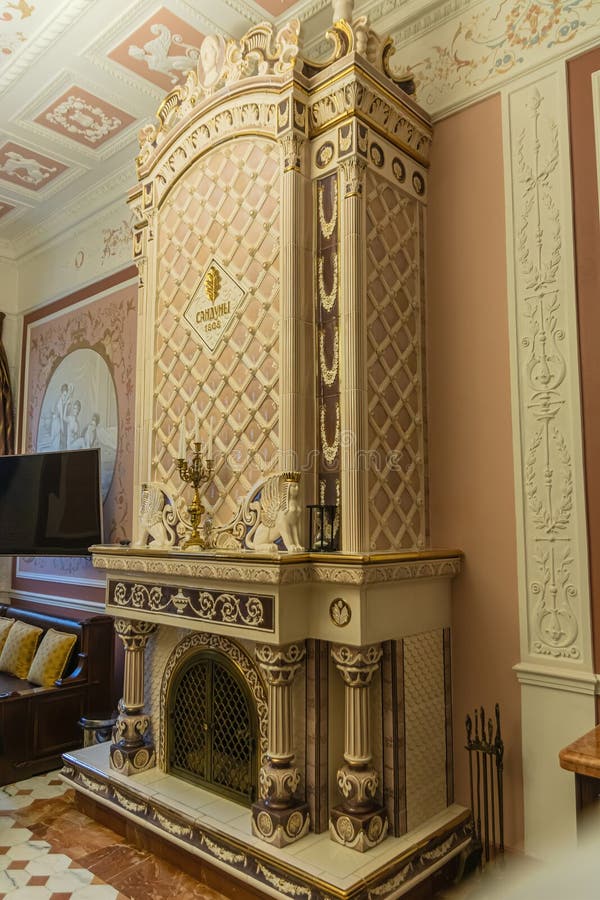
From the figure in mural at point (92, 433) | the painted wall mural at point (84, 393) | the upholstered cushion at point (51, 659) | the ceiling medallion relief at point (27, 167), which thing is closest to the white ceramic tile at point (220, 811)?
the upholstered cushion at point (51, 659)

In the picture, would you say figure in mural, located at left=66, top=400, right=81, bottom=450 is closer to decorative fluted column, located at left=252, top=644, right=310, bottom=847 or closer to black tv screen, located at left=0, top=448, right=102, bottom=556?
black tv screen, located at left=0, top=448, right=102, bottom=556

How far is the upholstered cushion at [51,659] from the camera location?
4848 millimetres

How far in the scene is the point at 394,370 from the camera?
3316 mm

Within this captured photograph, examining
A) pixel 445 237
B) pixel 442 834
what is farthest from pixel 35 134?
pixel 442 834

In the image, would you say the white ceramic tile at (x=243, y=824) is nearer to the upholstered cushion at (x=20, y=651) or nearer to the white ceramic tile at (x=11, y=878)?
the white ceramic tile at (x=11, y=878)

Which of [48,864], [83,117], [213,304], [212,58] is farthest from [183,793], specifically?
[83,117]

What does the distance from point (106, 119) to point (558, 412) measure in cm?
390

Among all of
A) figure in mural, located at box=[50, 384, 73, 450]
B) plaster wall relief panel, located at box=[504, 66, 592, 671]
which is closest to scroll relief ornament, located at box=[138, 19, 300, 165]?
plaster wall relief panel, located at box=[504, 66, 592, 671]

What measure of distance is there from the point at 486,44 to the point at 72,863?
4.35 m

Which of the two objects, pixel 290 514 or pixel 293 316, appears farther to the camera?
pixel 293 316

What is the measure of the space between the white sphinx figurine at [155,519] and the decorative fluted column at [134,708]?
44 cm

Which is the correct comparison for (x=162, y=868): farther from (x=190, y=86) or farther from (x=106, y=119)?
(x=106, y=119)

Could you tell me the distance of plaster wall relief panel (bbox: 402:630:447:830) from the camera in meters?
3.00

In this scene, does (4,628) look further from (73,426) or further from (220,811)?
(220,811)
